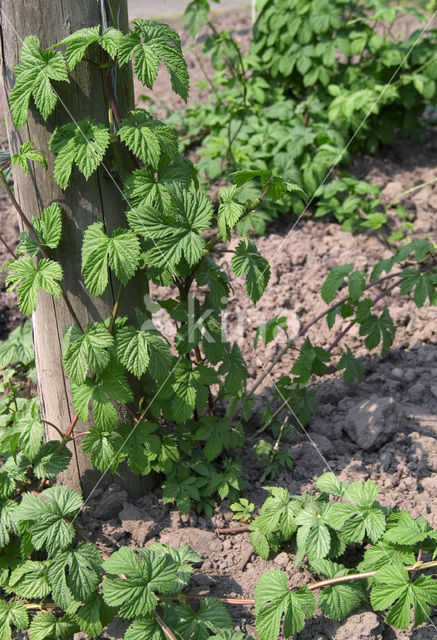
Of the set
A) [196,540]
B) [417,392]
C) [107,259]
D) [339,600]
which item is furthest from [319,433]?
[107,259]

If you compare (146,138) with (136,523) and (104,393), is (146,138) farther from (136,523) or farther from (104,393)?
(136,523)

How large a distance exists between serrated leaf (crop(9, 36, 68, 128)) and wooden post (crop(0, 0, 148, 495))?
0.21 ft

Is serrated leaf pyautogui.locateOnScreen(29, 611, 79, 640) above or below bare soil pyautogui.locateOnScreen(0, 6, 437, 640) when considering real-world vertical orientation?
below

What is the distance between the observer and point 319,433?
10.2 ft

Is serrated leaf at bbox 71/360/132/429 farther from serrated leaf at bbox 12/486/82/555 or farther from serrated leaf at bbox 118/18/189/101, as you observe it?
serrated leaf at bbox 118/18/189/101

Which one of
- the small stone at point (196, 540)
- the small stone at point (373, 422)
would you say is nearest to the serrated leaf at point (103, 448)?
the small stone at point (196, 540)

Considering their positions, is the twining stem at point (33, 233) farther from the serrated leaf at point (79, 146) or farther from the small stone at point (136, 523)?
the small stone at point (136, 523)

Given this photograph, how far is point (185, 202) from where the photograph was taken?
2348mm

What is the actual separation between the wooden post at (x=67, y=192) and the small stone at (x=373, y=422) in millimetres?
935

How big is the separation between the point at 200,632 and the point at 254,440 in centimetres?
97

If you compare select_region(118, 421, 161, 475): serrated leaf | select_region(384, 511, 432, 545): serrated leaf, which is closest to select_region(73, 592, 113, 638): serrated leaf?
select_region(118, 421, 161, 475): serrated leaf

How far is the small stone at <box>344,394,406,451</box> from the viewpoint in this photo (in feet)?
9.75

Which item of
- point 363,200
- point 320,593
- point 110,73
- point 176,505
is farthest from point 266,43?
point 320,593

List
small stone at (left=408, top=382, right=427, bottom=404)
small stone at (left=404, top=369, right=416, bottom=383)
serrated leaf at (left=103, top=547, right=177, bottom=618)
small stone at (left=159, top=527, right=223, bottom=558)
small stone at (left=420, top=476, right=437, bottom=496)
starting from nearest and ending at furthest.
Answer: serrated leaf at (left=103, top=547, right=177, bottom=618) → small stone at (left=159, top=527, right=223, bottom=558) → small stone at (left=420, top=476, right=437, bottom=496) → small stone at (left=408, top=382, right=427, bottom=404) → small stone at (left=404, top=369, right=416, bottom=383)
